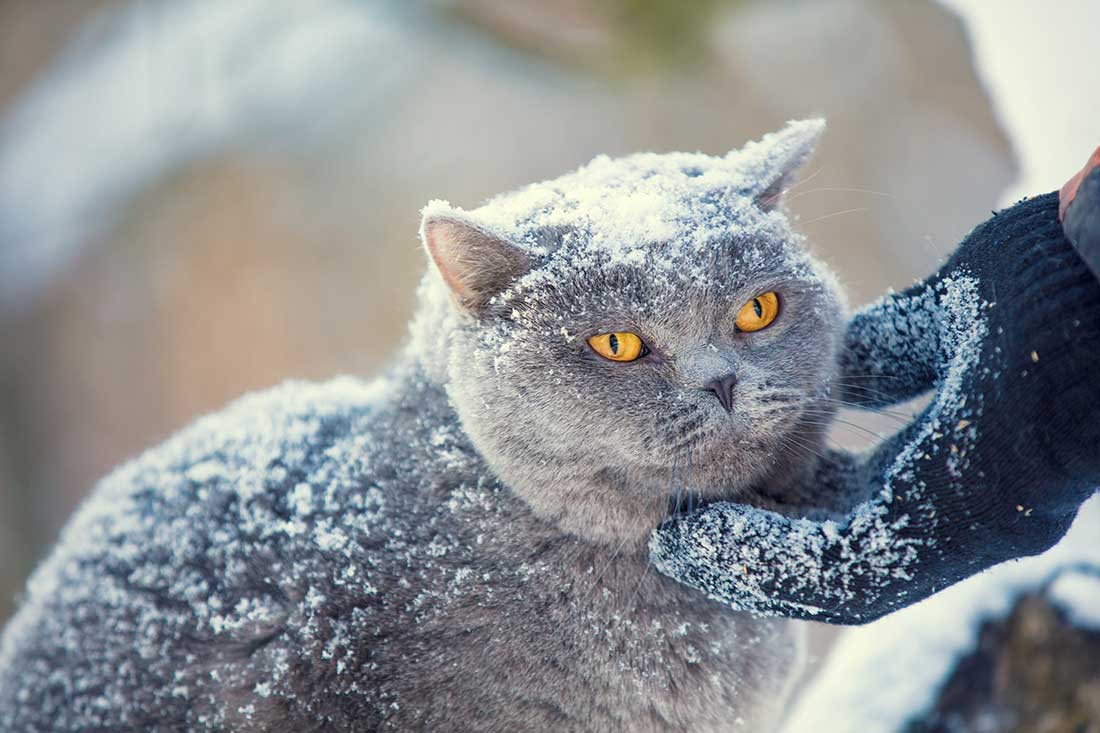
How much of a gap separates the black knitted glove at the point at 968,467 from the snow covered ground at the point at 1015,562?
482mm

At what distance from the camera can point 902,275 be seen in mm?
3303

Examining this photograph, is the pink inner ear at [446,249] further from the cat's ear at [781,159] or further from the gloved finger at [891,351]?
the gloved finger at [891,351]

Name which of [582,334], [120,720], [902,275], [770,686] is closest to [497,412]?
[582,334]

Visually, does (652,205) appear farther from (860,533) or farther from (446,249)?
(860,533)

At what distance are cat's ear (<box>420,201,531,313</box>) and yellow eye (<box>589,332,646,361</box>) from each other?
15cm

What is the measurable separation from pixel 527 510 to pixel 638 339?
0.30m

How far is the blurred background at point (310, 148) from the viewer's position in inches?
146

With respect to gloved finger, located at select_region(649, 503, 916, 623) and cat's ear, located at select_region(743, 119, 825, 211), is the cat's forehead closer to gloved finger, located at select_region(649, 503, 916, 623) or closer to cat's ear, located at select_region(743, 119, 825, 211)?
cat's ear, located at select_region(743, 119, 825, 211)

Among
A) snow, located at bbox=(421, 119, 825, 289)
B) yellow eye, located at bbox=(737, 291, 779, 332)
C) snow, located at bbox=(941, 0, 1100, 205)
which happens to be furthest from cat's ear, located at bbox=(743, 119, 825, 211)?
snow, located at bbox=(941, 0, 1100, 205)

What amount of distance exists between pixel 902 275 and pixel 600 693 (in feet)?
8.14

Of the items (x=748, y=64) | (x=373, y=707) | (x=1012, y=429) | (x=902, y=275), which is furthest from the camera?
(x=748, y=64)

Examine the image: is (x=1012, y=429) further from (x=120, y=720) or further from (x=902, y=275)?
(x=902, y=275)

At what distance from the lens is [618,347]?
1204 millimetres

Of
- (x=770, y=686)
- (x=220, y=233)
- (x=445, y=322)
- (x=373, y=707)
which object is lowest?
(x=770, y=686)
